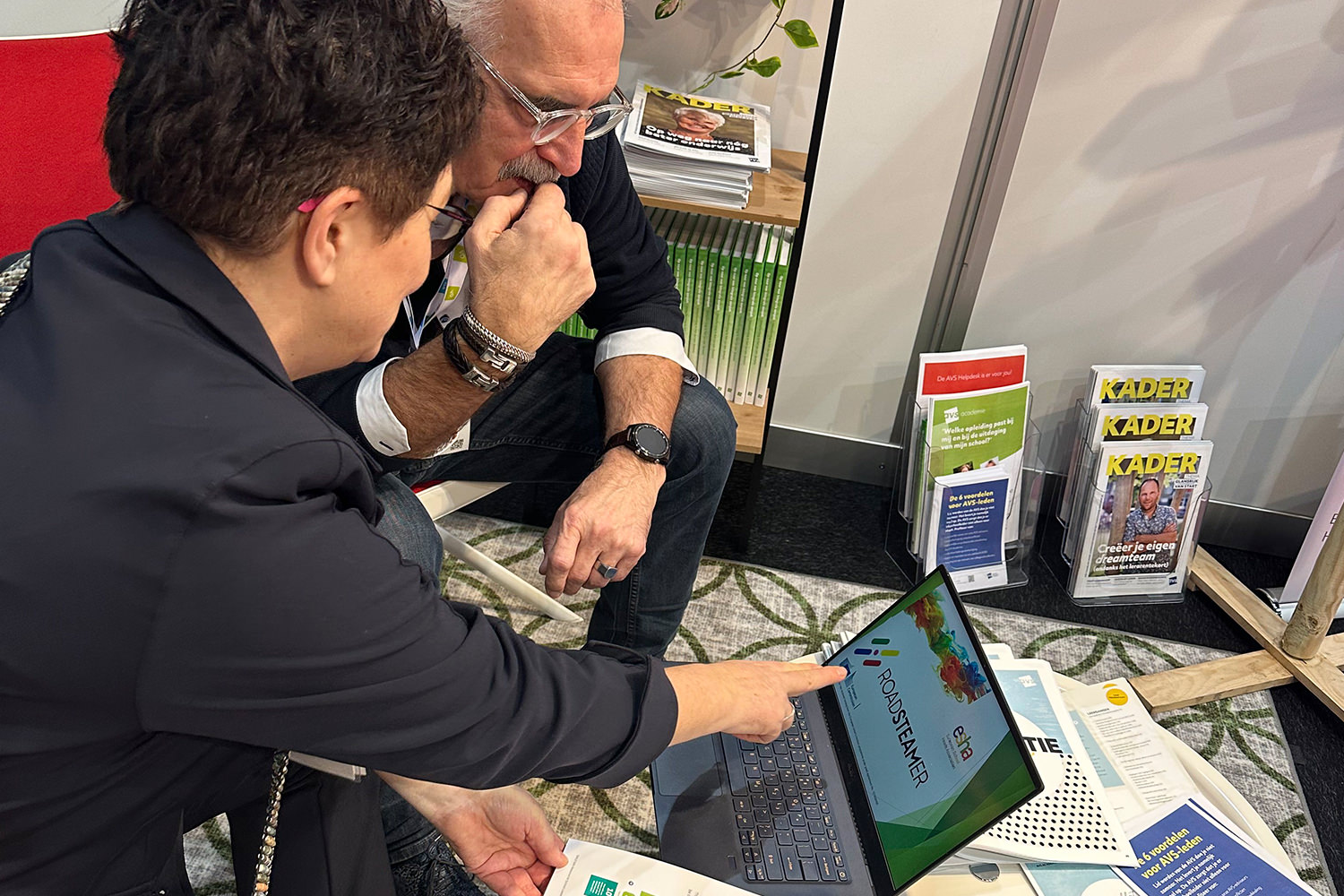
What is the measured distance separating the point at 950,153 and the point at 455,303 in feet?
3.58

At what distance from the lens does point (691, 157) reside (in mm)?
1824

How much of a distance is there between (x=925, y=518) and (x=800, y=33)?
99cm

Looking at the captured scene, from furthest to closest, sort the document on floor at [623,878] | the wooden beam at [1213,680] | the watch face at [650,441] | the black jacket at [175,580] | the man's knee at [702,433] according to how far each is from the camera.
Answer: the wooden beam at [1213,680]
the man's knee at [702,433]
the watch face at [650,441]
the document on floor at [623,878]
the black jacket at [175,580]

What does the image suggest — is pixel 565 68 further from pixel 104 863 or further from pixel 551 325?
pixel 104 863

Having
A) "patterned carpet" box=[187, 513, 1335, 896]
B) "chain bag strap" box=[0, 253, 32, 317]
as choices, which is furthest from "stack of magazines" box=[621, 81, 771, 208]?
"chain bag strap" box=[0, 253, 32, 317]

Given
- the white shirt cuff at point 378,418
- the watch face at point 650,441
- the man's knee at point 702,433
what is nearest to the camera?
the white shirt cuff at point 378,418

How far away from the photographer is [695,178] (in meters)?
1.86

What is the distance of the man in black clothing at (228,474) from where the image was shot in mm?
692

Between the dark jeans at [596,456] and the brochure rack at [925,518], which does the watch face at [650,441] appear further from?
the brochure rack at [925,518]

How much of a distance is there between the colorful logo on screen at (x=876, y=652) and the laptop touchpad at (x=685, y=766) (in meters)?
0.22

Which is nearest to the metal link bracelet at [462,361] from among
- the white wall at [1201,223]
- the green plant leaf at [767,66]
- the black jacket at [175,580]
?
the black jacket at [175,580]

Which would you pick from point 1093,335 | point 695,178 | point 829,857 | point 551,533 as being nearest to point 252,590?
point 551,533

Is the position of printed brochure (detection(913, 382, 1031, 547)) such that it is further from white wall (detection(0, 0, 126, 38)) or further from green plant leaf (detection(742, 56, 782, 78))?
white wall (detection(0, 0, 126, 38))

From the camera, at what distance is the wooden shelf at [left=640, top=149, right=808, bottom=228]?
73.4 inches
